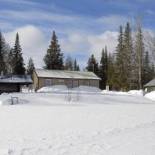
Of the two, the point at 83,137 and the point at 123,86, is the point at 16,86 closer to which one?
the point at 123,86

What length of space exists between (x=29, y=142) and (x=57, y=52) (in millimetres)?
73050

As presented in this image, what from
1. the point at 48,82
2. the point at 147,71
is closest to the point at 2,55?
the point at 48,82

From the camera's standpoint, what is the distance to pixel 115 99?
40.2 metres

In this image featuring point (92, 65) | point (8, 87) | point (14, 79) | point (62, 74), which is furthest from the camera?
point (92, 65)

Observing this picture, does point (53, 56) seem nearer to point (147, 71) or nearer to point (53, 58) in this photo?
point (53, 58)

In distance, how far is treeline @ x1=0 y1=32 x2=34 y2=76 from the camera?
8512 centimetres

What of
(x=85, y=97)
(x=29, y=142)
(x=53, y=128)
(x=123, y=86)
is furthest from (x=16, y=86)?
A: (x=29, y=142)

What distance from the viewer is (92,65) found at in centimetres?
9394

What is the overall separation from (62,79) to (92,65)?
90.0 feet

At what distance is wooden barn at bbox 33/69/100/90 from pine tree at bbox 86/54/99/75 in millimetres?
20807

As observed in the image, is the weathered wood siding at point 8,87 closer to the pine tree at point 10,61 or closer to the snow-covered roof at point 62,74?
the snow-covered roof at point 62,74

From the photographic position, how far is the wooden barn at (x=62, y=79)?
66312 mm

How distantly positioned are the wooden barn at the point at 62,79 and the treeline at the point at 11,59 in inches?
687

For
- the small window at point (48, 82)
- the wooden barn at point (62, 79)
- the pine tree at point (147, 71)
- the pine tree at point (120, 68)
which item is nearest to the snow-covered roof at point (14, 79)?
the wooden barn at point (62, 79)
